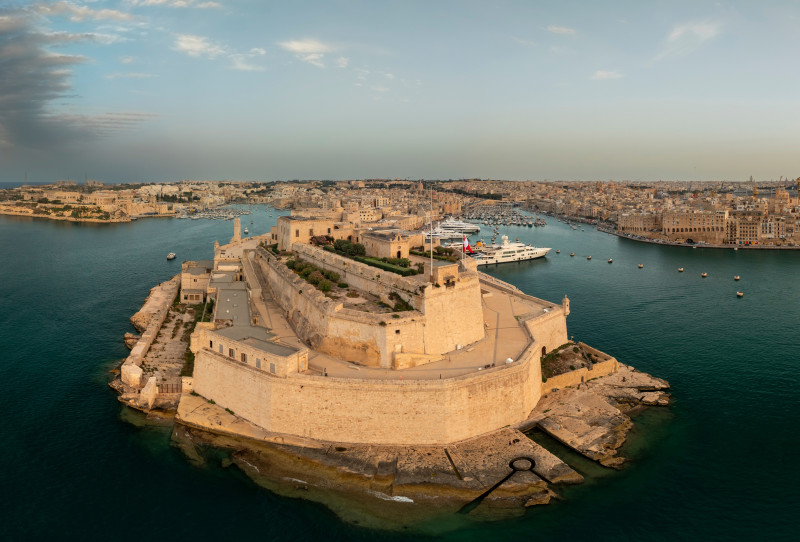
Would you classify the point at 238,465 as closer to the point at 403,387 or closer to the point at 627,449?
the point at 403,387

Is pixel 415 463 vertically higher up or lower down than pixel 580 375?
lower down

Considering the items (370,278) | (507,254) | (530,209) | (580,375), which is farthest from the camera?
(530,209)

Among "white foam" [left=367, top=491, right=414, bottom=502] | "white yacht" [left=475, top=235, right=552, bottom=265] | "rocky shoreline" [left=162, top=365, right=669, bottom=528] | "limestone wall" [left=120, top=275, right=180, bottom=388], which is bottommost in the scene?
"white foam" [left=367, top=491, right=414, bottom=502]

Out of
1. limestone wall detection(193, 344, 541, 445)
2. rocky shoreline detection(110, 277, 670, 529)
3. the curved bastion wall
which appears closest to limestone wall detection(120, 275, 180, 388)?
rocky shoreline detection(110, 277, 670, 529)

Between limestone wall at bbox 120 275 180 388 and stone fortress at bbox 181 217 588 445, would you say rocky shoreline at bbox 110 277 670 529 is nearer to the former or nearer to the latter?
limestone wall at bbox 120 275 180 388

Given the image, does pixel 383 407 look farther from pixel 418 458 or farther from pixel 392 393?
pixel 418 458

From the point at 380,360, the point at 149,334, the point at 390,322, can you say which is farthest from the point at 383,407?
the point at 149,334
